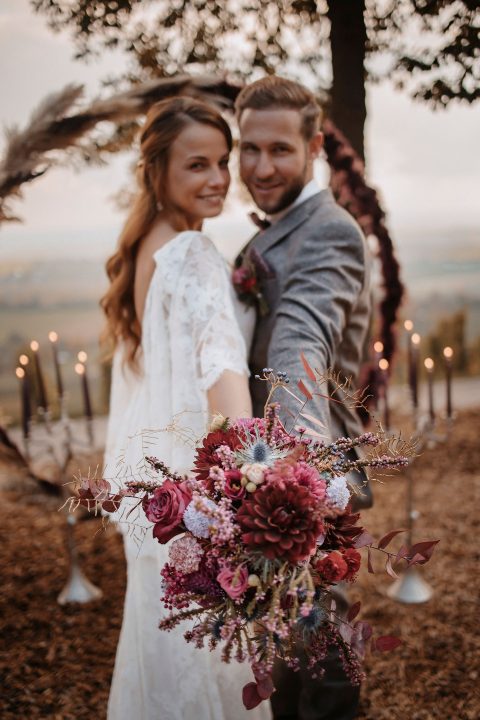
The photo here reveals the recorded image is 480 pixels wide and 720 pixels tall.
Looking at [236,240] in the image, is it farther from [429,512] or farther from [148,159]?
[148,159]

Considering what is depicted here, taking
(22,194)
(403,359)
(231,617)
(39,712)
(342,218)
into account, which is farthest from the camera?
(403,359)

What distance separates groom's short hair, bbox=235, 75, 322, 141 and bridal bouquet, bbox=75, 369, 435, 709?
4.38ft

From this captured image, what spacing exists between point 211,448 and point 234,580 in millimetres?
250

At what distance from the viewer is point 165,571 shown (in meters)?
1.11

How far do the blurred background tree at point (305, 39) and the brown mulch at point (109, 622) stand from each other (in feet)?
7.61

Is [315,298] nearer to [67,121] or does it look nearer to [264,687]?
[264,687]

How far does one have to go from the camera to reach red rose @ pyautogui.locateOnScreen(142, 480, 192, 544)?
1.08 metres

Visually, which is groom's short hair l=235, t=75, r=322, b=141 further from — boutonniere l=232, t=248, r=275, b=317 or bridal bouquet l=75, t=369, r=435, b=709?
bridal bouquet l=75, t=369, r=435, b=709

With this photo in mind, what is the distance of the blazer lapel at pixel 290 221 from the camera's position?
2.18m

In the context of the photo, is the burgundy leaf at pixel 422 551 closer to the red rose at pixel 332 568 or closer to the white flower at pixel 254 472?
the red rose at pixel 332 568

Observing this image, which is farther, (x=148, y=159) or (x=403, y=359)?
(x=403, y=359)

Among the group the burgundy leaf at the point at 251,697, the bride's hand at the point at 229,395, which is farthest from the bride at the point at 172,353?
the burgundy leaf at the point at 251,697

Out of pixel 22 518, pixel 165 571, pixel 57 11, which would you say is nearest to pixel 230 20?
pixel 57 11

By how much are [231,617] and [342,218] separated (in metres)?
1.42
